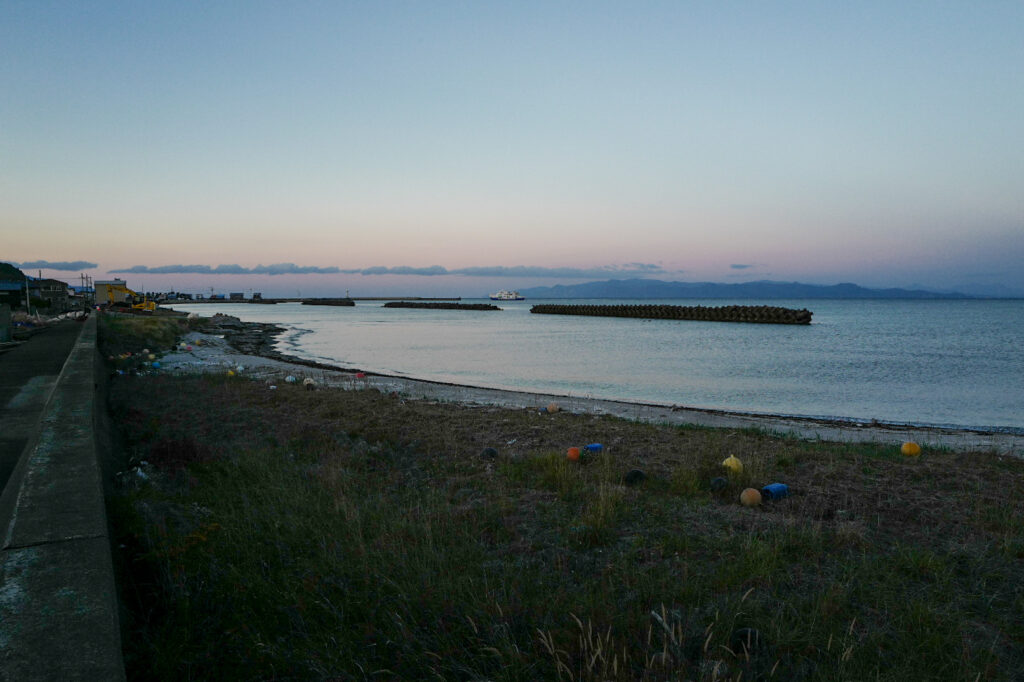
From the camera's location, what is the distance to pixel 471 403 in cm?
1474

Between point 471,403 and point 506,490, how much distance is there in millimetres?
8527

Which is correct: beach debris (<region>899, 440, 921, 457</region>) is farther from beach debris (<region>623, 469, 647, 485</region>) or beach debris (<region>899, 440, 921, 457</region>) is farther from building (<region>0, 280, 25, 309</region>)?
building (<region>0, 280, 25, 309</region>)

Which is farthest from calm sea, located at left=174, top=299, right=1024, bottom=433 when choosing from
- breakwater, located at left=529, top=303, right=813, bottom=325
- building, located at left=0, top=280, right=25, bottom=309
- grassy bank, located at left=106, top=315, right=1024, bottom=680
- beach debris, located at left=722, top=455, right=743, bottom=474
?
building, located at left=0, top=280, right=25, bottom=309

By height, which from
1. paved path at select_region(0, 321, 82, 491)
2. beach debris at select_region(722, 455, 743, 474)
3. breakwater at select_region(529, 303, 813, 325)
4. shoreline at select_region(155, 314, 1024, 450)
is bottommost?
shoreline at select_region(155, 314, 1024, 450)

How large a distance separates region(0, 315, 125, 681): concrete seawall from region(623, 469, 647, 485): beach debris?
202 inches

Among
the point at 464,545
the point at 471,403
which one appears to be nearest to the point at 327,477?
the point at 464,545

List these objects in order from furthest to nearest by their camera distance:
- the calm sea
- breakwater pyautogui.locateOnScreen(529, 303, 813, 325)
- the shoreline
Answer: breakwater pyautogui.locateOnScreen(529, 303, 813, 325) < the calm sea < the shoreline

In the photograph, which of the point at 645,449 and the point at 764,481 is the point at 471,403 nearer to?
the point at 645,449

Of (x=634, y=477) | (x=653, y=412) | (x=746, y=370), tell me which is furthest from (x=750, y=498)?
(x=746, y=370)

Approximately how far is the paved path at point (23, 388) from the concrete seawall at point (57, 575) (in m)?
1.46

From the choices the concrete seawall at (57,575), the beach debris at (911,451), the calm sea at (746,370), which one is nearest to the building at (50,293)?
the calm sea at (746,370)

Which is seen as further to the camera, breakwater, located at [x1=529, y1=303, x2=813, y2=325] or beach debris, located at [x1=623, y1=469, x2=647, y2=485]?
breakwater, located at [x1=529, y1=303, x2=813, y2=325]

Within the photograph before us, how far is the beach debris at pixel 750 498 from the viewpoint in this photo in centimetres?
594

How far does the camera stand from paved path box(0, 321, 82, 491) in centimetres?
684
